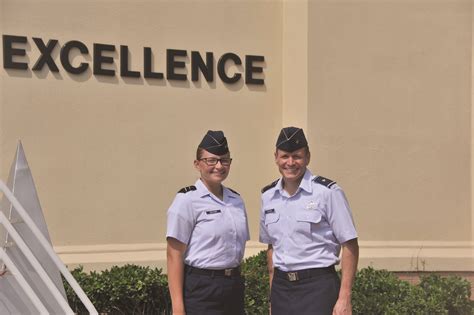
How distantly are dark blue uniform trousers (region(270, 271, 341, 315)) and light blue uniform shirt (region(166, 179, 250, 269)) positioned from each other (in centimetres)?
34

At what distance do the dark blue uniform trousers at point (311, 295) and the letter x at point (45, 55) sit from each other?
4.12m

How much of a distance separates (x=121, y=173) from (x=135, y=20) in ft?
5.25

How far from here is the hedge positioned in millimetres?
5555

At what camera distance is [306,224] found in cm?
346

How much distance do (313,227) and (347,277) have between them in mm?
301

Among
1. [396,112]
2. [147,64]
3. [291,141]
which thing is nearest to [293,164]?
[291,141]

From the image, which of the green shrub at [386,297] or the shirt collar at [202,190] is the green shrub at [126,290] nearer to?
the green shrub at [386,297]

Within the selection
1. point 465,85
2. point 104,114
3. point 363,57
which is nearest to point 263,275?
point 104,114

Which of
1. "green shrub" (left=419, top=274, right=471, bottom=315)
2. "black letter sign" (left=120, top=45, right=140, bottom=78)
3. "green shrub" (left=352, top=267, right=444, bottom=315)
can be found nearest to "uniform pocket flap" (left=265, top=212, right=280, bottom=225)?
"green shrub" (left=352, top=267, right=444, bottom=315)

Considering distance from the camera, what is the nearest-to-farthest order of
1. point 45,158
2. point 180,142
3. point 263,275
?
1. point 263,275
2. point 45,158
3. point 180,142

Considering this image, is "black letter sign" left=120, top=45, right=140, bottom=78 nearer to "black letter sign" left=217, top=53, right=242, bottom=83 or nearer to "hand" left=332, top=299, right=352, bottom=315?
"black letter sign" left=217, top=53, right=242, bottom=83

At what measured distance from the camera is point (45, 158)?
6.70 m

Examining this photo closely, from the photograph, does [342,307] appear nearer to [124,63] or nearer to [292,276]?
[292,276]

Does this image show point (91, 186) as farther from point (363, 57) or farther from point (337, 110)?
point (363, 57)
